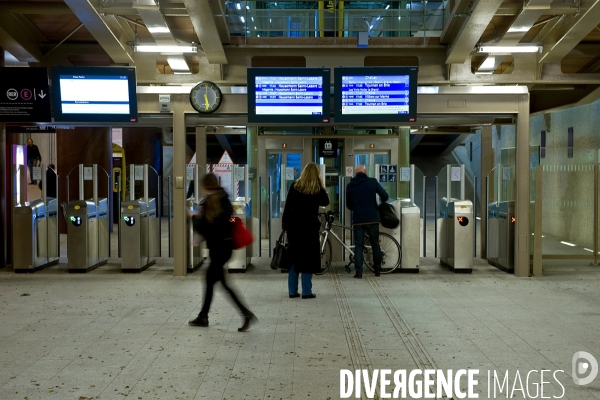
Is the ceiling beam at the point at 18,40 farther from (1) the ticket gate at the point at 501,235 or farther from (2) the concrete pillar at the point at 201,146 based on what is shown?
(1) the ticket gate at the point at 501,235

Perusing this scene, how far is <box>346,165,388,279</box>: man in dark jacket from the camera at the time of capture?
10.8 m

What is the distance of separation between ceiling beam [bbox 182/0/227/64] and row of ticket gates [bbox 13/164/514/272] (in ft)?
7.41

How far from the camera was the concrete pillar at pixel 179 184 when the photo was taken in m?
11.2

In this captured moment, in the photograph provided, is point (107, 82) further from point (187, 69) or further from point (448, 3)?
point (448, 3)

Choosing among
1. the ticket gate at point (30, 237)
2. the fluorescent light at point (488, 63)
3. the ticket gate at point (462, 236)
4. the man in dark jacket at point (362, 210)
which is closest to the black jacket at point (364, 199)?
the man in dark jacket at point (362, 210)

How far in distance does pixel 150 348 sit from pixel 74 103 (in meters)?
5.75

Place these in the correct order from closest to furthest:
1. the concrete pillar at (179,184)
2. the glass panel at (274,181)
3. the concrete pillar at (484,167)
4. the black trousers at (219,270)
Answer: the black trousers at (219,270)
the concrete pillar at (179,184)
the concrete pillar at (484,167)
the glass panel at (274,181)

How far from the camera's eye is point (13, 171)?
1172 centimetres

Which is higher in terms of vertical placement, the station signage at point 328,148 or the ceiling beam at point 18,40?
the ceiling beam at point 18,40

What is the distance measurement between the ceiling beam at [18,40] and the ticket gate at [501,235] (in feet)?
26.0

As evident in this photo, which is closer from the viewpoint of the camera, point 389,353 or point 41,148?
point 389,353

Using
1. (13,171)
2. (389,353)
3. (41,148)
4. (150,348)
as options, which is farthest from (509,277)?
(41,148)

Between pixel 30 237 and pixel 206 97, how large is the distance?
11.7 feet

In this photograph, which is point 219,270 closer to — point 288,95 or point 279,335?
point 279,335
